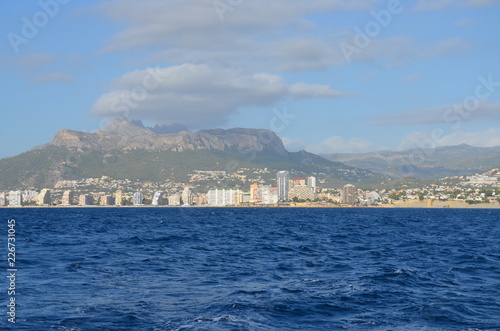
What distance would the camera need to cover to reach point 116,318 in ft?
70.3

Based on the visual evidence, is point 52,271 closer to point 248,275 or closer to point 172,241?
point 248,275

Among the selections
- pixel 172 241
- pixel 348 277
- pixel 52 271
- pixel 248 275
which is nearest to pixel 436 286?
pixel 348 277

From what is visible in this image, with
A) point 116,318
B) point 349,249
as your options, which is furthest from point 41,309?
point 349,249

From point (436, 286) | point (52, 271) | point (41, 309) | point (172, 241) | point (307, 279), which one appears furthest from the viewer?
point (172, 241)

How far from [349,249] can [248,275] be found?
19.0 metres

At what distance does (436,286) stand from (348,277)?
Answer: 4983 millimetres

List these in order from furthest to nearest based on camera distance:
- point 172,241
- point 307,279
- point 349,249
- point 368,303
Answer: point 172,241 → point 349,249 → point 307,279 → point 368,303

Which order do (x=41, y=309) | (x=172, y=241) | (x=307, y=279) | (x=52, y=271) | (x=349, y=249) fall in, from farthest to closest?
(x=172, y=241) < (x=349, y=249) < (x=52, y=271) < (x=307, y=279) < (x=41, y=309)

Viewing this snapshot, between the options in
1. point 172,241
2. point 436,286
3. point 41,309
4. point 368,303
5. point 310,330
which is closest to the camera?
point 310,330

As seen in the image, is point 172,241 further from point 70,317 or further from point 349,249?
point 70,317

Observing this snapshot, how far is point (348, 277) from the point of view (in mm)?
32125

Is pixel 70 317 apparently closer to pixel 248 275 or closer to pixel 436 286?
pixel 248 275

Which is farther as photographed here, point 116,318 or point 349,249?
point 349,249

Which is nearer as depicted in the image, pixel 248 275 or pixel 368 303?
pixel 368 303
